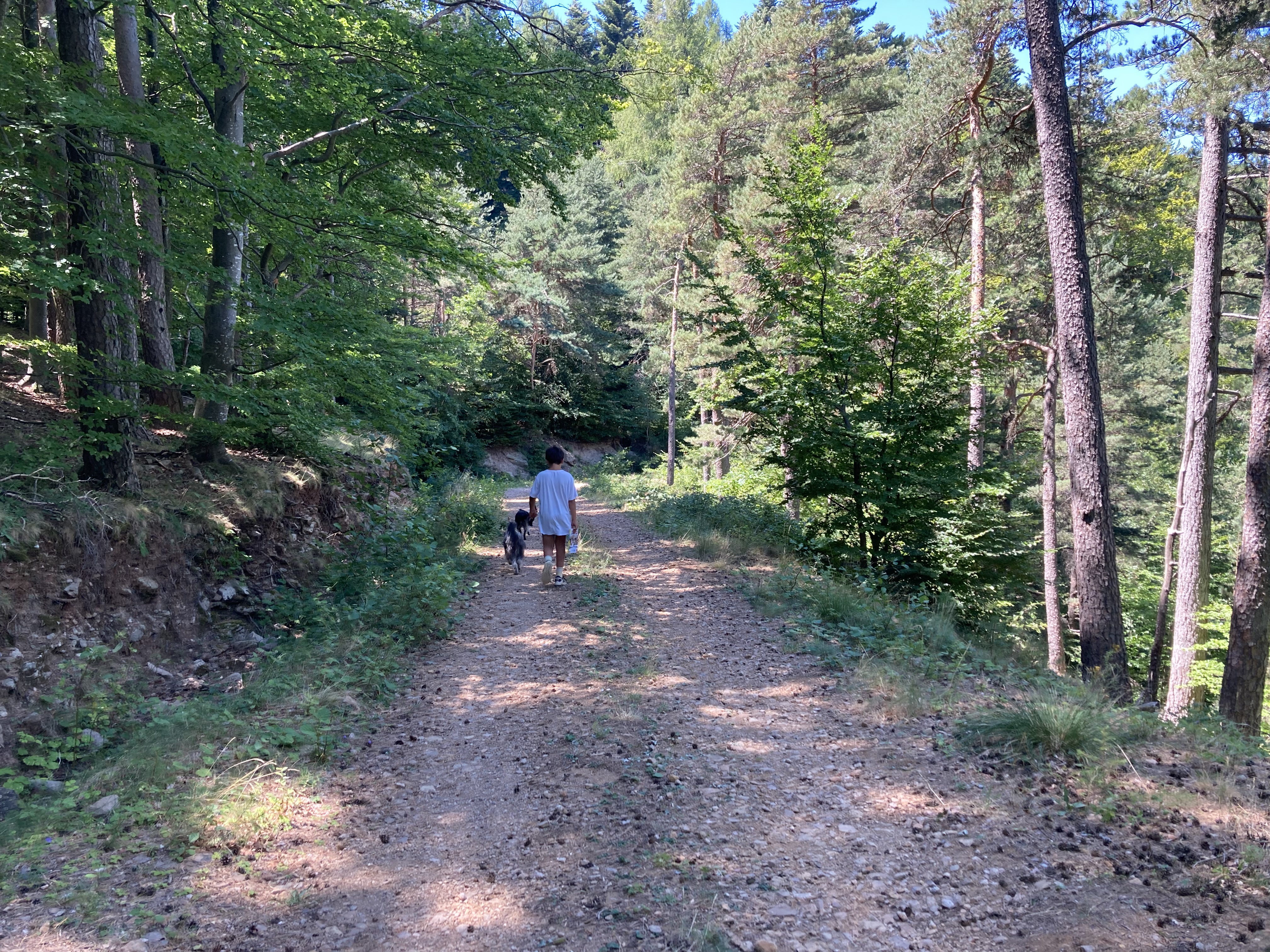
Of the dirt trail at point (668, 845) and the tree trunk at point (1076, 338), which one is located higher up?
the tree trunk at point (1076, 338)

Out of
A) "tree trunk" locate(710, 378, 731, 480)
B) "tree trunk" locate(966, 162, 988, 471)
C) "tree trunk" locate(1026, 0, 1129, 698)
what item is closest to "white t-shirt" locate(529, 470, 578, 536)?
"tree trunk" locate(1026, 0, 1129, 698)

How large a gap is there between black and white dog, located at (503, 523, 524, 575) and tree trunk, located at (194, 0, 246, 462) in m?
3.76

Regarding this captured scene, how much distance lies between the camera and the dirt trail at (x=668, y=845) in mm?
2766

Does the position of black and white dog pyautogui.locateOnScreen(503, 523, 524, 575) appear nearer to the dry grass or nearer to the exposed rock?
the dry grass

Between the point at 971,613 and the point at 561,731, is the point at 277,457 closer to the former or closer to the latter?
the point at 561,731

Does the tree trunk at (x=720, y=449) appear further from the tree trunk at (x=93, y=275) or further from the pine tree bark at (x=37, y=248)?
the tree trunk at (x=93, y=275)

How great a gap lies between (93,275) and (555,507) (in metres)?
4.99

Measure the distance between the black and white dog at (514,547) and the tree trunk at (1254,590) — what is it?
8.85m

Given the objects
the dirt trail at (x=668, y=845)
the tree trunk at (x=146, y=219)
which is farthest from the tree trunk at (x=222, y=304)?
the dirt trail at (x=668, y=845)

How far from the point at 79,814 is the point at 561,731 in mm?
2706

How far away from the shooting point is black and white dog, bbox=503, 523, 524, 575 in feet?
31.7

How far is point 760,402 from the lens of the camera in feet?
32.9

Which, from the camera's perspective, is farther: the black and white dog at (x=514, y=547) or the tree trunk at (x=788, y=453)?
the tree trunk at (x=788, y=453)

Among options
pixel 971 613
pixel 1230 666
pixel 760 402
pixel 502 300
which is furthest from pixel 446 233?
pixel 502 300
